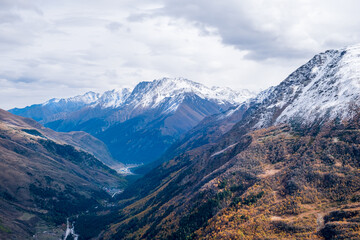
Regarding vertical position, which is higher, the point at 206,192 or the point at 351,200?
the point at 351,200

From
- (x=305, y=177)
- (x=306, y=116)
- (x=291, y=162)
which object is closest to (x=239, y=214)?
(x=305, y=177)

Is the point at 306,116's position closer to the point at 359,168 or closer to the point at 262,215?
the point at 359,168

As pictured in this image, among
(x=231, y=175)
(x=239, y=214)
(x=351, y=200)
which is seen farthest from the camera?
(x=231, y=175)

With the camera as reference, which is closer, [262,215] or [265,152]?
[262,215]

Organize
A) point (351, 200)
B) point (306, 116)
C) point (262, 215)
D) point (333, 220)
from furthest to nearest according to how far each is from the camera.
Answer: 1. point (306, 116)
2. point (262, 215)
3. point (351, 200)
4. point (333, 220)

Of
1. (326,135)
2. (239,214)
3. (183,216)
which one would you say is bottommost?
(183,216)

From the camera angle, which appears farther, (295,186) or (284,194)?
(284,194)

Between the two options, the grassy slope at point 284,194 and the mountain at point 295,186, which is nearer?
the grassy slope at point 284,194

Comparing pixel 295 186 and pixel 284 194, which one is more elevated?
pixel 295 186

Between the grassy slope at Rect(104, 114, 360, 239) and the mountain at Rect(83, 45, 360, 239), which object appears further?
the mountain at Rect(83, 45, 360, 239)
